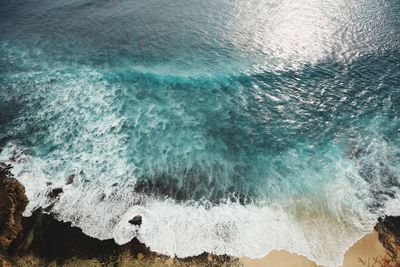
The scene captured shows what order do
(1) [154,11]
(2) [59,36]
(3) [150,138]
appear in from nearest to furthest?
1. (3) [150,138]
2. (2) [59,36]
3. (1) [154,11]

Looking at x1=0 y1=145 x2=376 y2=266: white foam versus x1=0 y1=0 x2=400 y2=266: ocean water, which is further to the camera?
x1=0 y1=0 x2=400 y2=266: ocean water

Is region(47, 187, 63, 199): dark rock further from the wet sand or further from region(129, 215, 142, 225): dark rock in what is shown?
the wet sand

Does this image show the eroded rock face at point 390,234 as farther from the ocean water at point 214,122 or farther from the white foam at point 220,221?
the ocean water at point 214,122

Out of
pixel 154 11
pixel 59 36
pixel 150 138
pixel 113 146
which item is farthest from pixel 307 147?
pixel 59 36

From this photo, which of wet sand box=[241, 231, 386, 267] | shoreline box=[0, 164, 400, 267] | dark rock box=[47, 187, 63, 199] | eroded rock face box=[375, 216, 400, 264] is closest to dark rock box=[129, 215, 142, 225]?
shoreline box=[0, 164, 400, 267]

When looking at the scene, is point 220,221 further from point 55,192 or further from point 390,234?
point 55,192

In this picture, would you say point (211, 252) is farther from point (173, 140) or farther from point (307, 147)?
point (307, 147)
